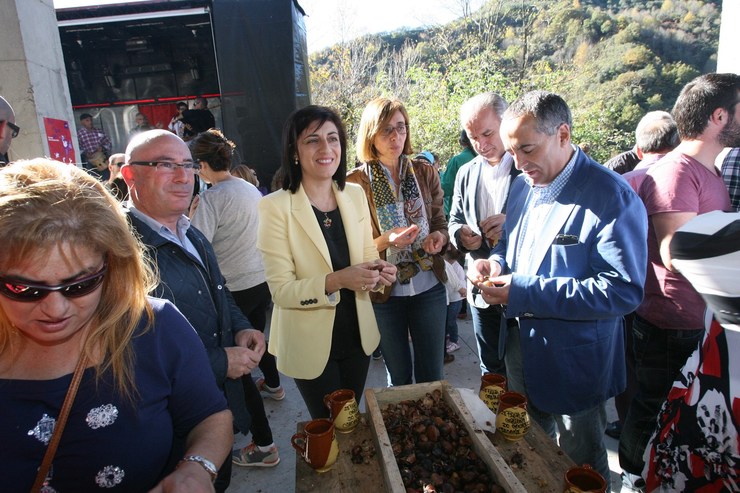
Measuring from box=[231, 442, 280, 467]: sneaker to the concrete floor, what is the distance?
0.04 metres

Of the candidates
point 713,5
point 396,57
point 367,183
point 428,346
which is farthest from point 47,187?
point 713,5

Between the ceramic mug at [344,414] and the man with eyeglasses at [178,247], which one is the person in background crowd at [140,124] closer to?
the man with eyeglasses at [178,247]

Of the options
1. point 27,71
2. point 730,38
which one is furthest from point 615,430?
point 27,71

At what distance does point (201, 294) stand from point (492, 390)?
125 centimetres

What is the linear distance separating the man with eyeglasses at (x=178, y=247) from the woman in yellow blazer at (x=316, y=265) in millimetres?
244

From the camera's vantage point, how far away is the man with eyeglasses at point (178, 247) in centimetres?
168

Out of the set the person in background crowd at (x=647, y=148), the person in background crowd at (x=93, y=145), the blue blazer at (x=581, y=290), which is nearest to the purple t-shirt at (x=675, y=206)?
the person in background crowd at (x=647, y=148)

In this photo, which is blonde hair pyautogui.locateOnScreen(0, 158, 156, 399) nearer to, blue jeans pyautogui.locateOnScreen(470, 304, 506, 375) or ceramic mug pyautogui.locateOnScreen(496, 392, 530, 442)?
ceramic mug pyautogui.locateOnScreen(496, 392, 530, 442)

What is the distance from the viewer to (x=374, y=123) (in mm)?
2582

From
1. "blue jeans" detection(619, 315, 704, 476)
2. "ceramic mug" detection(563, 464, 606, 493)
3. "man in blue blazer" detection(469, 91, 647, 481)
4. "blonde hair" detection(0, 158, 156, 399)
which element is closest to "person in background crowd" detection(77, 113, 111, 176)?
"blonde hair" detection(0, 158, 156, 399)

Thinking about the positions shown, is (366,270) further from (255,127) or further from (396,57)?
(396,57)

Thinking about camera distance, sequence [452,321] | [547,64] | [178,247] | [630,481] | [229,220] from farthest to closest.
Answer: [547,64], [452,321], [229,220], [630,481], [178,247]

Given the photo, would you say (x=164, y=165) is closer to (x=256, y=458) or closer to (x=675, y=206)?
(x=256, y=458)

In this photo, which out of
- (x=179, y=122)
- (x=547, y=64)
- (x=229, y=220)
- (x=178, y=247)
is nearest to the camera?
(x=178, y=247)
